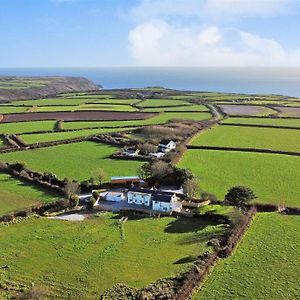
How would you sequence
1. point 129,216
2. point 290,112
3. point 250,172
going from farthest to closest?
point 290,112, point 250,172, point 129,216

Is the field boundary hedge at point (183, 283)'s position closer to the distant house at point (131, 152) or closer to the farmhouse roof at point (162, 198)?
the farmhouse roof at point (162, 198)

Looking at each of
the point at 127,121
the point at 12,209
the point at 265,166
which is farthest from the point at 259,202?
the point at 127,121

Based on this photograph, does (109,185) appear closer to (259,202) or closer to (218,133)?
(259,202)

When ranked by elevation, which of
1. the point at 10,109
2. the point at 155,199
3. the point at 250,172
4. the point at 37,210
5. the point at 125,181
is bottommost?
the point at 37,210

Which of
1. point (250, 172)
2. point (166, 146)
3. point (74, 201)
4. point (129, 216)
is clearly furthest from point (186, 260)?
point (166, 146)

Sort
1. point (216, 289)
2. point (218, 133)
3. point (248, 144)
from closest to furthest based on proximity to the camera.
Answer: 1. point (216, 289)
2. point (248, 144)
3. point (218, 133)

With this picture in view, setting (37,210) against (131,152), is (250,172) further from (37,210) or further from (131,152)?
(37,210)
